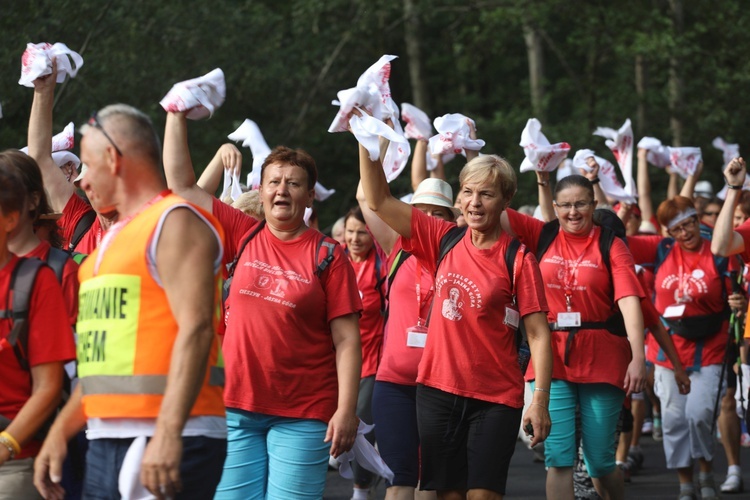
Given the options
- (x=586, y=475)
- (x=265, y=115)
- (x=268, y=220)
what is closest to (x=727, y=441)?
(x=586, y=475)

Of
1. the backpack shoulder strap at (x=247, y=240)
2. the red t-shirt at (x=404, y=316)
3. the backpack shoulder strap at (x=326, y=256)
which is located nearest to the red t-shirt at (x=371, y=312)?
the red t-shirt at (x=404, y=316)

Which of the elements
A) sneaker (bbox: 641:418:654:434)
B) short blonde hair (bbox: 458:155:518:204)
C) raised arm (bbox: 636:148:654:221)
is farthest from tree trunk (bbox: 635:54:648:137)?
short blonde hair (bbox: 458:155:518:204)

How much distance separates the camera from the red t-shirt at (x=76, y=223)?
7.01 meters

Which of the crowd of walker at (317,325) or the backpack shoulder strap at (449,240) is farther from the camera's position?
the backpack shoulder strap at (449,240)

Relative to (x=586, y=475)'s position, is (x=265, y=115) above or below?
above

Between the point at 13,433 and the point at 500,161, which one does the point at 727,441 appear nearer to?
the point at 500,161

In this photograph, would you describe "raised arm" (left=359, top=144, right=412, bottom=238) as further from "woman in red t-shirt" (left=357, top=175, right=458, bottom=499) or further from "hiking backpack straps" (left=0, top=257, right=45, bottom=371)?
"hiking backpack straps" (left=0, top=257, right=45, bottom=371)

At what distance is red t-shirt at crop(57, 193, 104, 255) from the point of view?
7008 millimetres

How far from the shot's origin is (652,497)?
33.4ft

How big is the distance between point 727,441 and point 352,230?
11.7 feet

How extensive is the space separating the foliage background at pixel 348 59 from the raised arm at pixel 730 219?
9255mm

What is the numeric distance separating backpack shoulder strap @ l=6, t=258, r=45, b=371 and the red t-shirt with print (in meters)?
3.01

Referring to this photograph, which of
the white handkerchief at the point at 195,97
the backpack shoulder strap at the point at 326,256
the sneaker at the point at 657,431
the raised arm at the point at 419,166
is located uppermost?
the raised arm at the point at 419,166

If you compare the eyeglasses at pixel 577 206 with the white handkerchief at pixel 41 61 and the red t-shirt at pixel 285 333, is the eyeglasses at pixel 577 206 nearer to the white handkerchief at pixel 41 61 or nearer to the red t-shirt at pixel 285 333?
the red t-shirt at pixel 285 333
